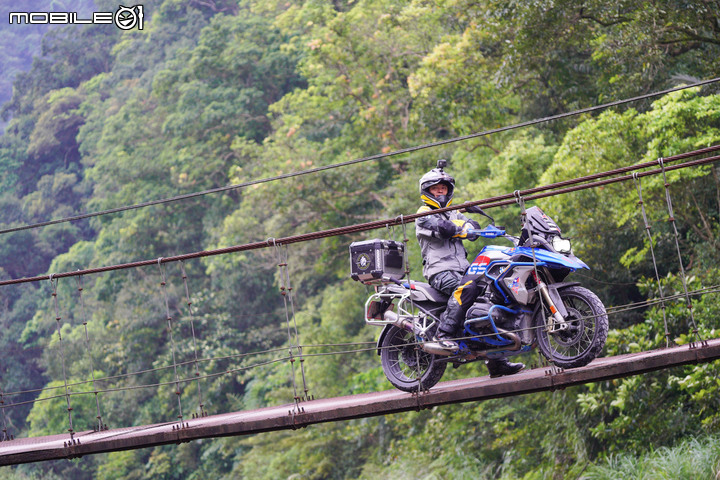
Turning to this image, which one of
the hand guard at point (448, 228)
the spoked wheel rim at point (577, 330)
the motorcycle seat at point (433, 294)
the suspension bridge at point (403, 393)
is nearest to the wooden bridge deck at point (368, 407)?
the suspension bridge at point (403, 393)

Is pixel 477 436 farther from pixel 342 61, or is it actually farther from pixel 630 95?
pixel 342 61

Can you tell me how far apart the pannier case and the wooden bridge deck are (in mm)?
789

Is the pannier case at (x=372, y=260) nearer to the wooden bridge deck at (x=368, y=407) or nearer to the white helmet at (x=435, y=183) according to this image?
the white helmet at (x=435, y=183)

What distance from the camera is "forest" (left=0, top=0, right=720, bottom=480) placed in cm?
1055

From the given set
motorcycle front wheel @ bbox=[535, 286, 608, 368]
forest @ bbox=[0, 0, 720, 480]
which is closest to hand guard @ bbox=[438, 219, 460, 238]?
motorcycle front wheel @ bbox=[535, 286, 608, 368]

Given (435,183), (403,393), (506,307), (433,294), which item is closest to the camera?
(506,307)

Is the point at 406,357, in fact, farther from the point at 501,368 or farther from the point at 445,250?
the point at 445,250

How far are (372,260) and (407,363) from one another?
766mm

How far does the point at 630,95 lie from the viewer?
1202 centimetres

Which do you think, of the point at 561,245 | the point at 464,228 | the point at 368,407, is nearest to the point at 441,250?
the point at 464,228

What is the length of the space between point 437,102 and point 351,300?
14.2 feet

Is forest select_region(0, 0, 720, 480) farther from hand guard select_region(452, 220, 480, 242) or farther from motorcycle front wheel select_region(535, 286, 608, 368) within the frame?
hand guard select_region(452, 220, 480, 242)

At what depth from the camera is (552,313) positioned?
5535 mm

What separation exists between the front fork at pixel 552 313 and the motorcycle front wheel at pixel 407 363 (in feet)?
2.75
